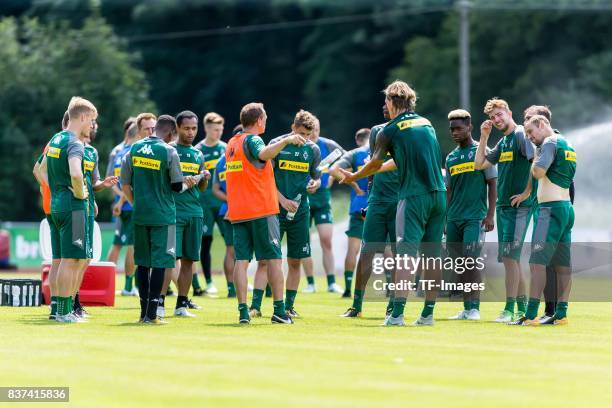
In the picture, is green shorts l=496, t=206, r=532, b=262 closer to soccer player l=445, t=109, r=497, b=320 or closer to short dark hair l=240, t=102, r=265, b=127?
soccer player l=445, t=109, r=497, b=320

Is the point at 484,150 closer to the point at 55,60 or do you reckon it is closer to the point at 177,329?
the point at 177,329

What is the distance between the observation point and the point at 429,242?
44.5 ft

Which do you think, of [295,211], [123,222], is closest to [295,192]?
[295,211]

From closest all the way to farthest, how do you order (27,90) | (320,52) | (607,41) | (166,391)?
(166,391) → (27,90) → (607,41) → (320,52)

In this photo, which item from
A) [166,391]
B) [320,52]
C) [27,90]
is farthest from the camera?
[320,52]

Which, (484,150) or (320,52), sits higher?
(320,52)

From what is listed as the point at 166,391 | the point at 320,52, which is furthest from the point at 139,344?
the point at 320,52

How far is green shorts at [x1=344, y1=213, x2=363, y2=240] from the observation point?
1903cm

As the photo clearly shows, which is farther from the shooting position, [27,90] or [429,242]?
[27,90]

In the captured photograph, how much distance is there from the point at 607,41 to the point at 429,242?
1700 inches

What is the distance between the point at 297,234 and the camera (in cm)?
1458

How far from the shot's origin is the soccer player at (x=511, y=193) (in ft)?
46.3

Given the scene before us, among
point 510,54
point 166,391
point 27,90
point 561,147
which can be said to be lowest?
point 166,391

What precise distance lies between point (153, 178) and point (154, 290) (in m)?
1.12
